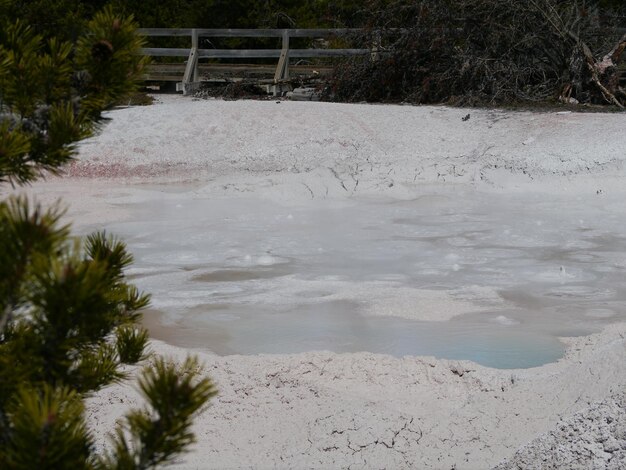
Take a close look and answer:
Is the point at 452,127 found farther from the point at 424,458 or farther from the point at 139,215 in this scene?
the point at 424,458

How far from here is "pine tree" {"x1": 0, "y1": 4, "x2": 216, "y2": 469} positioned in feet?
7.40

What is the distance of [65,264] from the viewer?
2271 mm

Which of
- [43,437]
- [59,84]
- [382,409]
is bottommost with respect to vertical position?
[382,409]

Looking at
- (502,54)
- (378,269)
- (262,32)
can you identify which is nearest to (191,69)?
(262,32)

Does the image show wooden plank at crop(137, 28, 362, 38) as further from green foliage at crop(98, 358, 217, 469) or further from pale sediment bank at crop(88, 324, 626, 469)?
green foliage at crop(98, 358, 217, 469)

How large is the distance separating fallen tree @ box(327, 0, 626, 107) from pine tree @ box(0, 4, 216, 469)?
42.9 feet

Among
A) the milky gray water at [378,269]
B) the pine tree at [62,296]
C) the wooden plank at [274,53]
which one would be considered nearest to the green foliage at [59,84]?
the pine tree at [62,296]

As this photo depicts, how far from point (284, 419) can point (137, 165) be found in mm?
8739

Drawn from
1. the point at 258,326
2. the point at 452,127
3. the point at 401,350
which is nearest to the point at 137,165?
the point at 452,127

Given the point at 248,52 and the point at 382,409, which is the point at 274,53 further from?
the point at 382,409

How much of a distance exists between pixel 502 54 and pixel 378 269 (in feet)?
A: 27.5

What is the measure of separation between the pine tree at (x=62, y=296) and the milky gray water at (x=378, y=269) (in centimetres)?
367

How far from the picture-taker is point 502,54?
16.3 meters

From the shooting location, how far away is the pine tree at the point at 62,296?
7.40 feet
